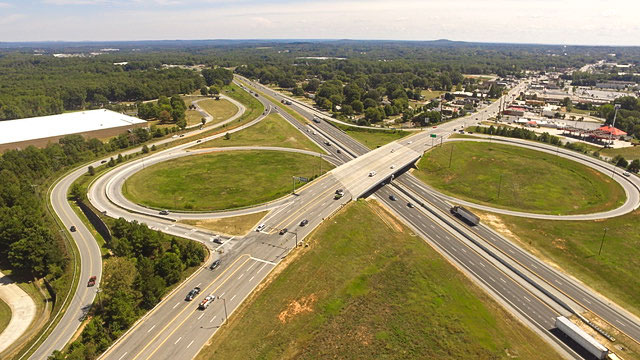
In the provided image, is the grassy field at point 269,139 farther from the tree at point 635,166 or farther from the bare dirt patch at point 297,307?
the tree at point 635,166

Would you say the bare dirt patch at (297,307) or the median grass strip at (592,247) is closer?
the bare dirt patch at (297,307)

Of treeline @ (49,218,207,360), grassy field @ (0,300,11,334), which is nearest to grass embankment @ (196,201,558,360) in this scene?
treeline @ (49,218,207,360)

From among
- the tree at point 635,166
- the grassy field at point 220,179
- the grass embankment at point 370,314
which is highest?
the tree at point 635,166

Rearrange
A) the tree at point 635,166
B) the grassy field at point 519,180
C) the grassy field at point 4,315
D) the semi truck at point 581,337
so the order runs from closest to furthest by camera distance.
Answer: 1. the semi truck at point 581,337
2. the grassy field at point 4,315
3. the grassy field at point 519,180
4. the tree at point 635,166

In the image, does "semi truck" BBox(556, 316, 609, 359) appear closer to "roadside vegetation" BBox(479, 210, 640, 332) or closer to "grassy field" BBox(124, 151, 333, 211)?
"roadside vegetation" BBox(479, 210, 640, 332)

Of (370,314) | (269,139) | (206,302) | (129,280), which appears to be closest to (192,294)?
(206,302)

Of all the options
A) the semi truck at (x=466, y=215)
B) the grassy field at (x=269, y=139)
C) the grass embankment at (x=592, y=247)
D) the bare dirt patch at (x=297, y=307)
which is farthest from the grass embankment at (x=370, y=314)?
the grassy field at (x=269, y=139)

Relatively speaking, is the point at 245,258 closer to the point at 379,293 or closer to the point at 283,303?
the point at 283,303

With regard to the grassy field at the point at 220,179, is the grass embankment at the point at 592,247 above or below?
below
